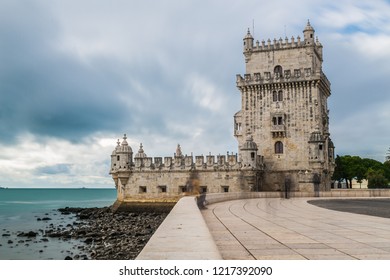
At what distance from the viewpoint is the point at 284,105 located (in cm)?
4388

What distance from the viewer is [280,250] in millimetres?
8703

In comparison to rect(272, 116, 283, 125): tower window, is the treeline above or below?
below

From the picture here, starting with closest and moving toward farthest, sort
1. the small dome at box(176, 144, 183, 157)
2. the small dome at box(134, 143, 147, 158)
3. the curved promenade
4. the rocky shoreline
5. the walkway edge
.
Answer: the walkway edge, the curved promenade, the rocky shoreline, the small dome at box(176, 144, 183, 157), the small dome at box(134, 143, 147, 158)

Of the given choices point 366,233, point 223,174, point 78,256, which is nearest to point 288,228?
point 366,233

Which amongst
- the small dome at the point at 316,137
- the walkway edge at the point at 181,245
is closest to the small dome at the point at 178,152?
the small dome at the point at 316,137

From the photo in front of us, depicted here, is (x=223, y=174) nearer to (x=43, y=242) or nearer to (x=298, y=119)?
(x=298, y=119)

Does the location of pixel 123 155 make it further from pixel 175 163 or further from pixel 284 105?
pixel 284 105

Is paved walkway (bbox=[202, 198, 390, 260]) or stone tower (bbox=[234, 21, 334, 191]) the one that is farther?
stone tower (bbox=[234, 21, 334, 191])

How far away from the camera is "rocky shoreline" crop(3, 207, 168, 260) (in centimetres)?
2319

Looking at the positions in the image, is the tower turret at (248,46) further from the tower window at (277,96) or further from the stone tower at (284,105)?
the tower window at (277,96)

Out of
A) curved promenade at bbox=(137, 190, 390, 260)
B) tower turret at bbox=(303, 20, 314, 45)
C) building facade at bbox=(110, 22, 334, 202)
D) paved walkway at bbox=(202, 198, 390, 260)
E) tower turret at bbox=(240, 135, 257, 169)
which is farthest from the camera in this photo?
tower turret at bbox=(303, 20, 314, 45)

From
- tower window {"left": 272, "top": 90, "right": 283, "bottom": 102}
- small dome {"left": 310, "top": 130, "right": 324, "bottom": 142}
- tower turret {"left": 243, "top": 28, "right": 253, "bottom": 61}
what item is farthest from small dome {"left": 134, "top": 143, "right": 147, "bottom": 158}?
small dome {"left": 310, "top": 130, "right": 324, "bottom": 142}

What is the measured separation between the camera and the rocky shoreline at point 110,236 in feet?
76.1

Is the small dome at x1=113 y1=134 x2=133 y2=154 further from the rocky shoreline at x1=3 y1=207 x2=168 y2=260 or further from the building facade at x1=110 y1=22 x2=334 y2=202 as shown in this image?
the rocky shoreline at x1=3 y1=207 x2=168 y2=260
